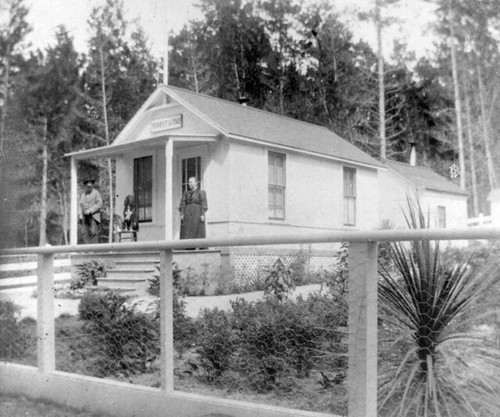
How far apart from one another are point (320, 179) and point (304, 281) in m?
3.91

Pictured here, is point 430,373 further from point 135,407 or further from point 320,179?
point 320,179

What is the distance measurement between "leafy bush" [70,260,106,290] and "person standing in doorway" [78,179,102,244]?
60.3 inches

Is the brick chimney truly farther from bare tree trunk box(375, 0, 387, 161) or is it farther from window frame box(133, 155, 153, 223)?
window frame box(133, 155, 153, 223)

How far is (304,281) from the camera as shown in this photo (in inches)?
137

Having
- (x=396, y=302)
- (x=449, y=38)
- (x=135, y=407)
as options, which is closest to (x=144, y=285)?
(x=135, y=407)

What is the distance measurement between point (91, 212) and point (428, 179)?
13.1ft

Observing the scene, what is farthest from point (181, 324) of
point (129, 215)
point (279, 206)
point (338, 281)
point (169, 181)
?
point (169, 181)

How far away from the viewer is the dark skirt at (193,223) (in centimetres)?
602

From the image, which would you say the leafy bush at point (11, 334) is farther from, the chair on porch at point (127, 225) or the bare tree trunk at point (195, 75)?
the bare tree trunk at point (195, 75)

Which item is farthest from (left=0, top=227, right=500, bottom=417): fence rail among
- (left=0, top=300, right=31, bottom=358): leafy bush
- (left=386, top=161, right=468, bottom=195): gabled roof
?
(left=0, top=300, right=31, bottom=358): leafy bush

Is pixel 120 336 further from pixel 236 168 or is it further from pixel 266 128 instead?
pixel 266 128

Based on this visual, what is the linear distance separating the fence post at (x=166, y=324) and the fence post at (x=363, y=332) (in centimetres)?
118

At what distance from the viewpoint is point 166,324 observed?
10.1 ft

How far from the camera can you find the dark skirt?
6.02 meters
